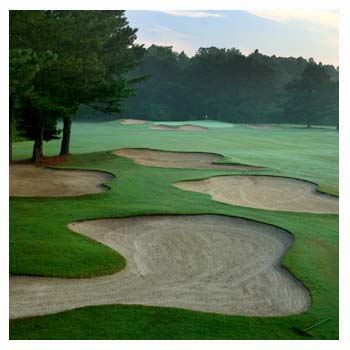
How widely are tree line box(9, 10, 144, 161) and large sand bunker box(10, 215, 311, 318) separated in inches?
157

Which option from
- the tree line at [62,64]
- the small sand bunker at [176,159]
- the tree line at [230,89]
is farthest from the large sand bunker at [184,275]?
the tree line at [230,89]

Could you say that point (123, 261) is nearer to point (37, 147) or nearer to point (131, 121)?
point (37, 147)

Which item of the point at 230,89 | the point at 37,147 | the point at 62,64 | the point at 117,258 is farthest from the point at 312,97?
the point at 117,258

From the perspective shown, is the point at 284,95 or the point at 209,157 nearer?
the point at 209,157

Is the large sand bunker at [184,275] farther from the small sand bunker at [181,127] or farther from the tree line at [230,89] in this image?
the tree line at [230,89]

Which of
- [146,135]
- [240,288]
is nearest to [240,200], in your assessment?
[240,288]

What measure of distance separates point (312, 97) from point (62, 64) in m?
20.3

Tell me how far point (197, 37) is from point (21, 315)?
407 inches

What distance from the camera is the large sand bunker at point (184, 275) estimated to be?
572cm

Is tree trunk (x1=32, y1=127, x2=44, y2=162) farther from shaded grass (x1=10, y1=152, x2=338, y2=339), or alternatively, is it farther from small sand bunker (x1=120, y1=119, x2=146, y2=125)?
small sand bunker (x1=120, y1=119, x2=146, y2=125)

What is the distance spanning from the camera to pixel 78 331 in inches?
200

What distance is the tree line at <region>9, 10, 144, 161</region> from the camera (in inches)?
476

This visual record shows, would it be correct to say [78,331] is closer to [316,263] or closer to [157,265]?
[157,265]

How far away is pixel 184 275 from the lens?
6.57 m
